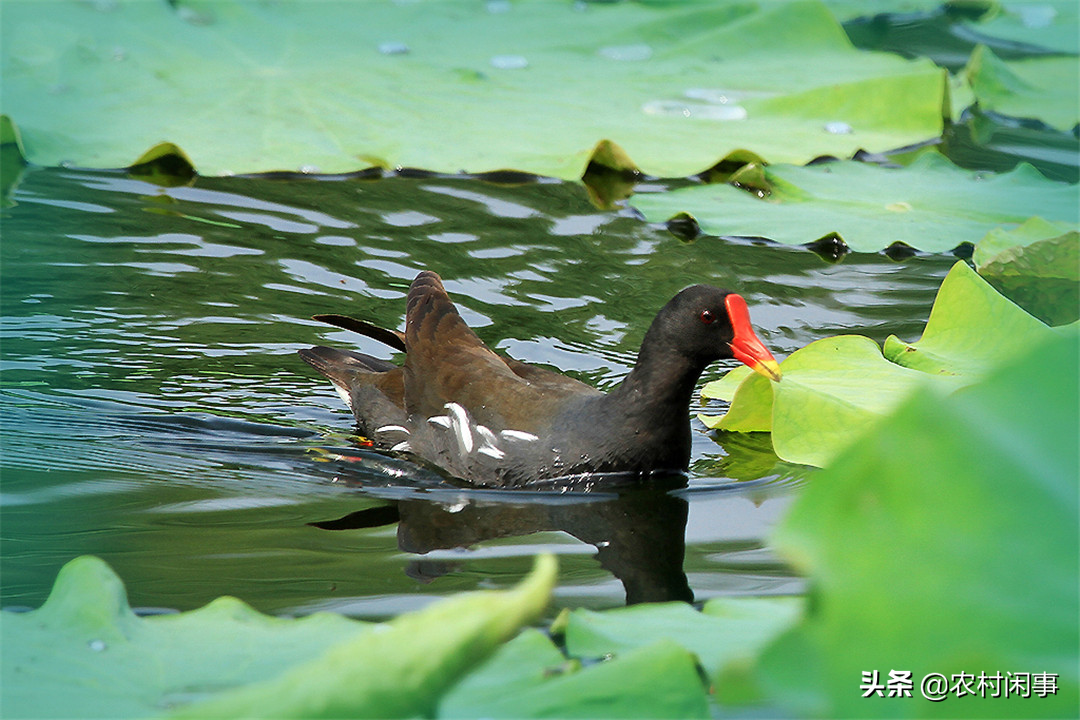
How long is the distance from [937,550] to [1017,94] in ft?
15.7

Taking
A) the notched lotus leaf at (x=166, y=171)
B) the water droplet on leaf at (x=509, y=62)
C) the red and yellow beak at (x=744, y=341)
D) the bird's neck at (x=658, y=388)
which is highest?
the water droplet on leaf at (x=509, y=62)

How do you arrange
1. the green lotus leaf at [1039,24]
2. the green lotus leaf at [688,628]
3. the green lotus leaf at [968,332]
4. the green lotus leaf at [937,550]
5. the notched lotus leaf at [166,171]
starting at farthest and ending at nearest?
the green lotus leaf at [1039,24] → the notched lotus leaf at [166,171] → the green lotus leaf at [968,332] → the green lotus leaf at [688,628] → the green lotus leaf at [937,550]

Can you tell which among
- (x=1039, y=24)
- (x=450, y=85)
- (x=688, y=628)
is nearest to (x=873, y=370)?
(x=688, y=628)

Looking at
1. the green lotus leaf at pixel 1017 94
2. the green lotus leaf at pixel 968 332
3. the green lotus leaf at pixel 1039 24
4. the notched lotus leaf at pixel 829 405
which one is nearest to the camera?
the notched lotus leaf at pixel 829 405

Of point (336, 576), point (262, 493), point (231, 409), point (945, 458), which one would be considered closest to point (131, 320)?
point (231, 409)

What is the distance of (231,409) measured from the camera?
3037 millimetres

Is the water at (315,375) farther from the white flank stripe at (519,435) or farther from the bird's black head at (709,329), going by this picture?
the bird's black head at (709,329)

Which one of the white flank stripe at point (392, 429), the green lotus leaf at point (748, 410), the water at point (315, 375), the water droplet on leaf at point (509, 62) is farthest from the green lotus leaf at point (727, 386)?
the water droplet on leaf at point (509, 62)

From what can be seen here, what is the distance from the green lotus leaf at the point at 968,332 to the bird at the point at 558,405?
1.20 feet

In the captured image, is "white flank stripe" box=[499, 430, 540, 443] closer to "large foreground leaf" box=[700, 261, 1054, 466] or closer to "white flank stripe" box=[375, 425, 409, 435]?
"white flank stripe" box=[375, 425, 409, 435]

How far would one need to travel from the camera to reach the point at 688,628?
4.86ft

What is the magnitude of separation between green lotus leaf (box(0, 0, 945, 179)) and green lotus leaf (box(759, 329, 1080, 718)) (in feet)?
10.4

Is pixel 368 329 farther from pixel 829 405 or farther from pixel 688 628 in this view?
pixel 688 628

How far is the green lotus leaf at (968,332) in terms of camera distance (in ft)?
A: 8.57
